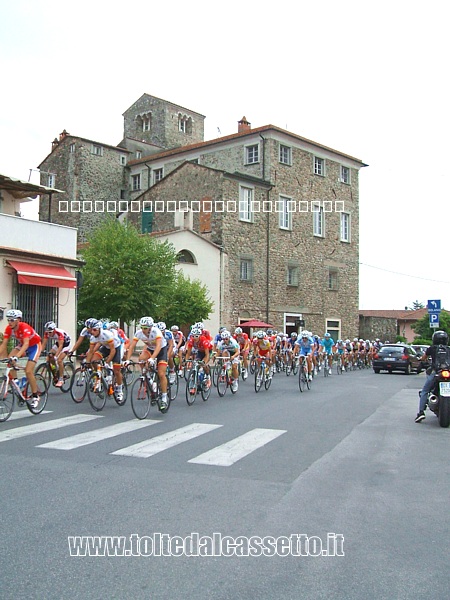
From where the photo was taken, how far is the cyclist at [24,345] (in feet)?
37.3

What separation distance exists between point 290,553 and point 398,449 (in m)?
5.11

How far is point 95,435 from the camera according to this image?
1002 centimetres

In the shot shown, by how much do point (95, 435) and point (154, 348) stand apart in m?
2.75

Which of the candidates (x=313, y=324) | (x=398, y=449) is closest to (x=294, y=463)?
(x=398, y=449)

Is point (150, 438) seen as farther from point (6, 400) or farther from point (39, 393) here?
point (39, 393)

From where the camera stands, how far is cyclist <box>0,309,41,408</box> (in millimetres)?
11359

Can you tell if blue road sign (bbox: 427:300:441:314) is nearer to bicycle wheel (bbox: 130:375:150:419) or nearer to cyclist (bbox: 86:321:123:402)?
cyclist (bbox: 86:321:123:402)

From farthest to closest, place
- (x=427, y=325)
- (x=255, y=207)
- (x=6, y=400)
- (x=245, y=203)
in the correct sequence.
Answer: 1. (x=427, y=325)
2. (x=255, y=207)
3. (x=245, y=203)
4. (x=6, y=400)

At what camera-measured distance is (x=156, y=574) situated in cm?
438

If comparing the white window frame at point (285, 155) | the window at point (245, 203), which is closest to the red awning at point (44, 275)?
the window at point (245, 203)

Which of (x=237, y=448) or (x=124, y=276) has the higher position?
(x=124, y=276)

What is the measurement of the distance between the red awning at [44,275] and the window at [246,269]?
17486 mm

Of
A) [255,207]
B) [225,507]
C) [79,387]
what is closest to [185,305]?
[255,207]

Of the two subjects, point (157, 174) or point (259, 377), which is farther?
point (157, 174)
